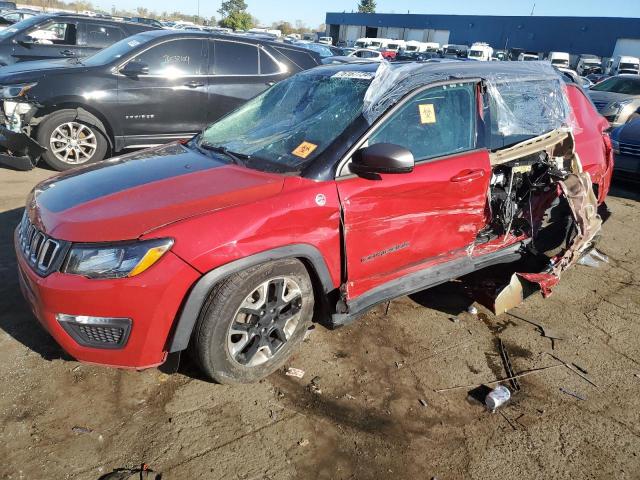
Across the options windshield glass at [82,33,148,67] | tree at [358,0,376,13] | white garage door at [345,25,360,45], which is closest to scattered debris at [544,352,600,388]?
windshield glass at [82,33,148,67]

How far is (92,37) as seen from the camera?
9.41 m

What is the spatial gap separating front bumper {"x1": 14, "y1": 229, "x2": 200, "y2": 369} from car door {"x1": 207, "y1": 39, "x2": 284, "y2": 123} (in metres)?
4.88

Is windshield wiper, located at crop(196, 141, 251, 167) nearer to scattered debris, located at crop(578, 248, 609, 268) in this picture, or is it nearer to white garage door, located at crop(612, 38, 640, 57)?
scattered debris, located at crop(578, 248, 609, 268)

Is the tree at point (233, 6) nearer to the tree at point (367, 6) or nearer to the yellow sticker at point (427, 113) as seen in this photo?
the tree at point (367, 6)

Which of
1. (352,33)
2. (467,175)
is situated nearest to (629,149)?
(467,175)

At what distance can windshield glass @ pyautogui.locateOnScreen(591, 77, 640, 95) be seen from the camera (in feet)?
38.0

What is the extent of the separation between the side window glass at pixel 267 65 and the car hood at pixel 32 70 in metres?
2.30

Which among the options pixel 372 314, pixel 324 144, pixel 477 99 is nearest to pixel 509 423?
pixel 372 314

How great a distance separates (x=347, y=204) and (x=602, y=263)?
3.28 metres

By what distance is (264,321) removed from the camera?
2693 millimetres

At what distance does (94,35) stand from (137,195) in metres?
8.34

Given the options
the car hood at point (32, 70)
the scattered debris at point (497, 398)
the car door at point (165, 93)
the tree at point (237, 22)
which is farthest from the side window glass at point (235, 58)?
the tree at point (237, 22)

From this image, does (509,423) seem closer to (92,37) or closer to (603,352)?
(603,352)

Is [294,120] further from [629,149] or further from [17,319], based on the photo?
[629,149]
